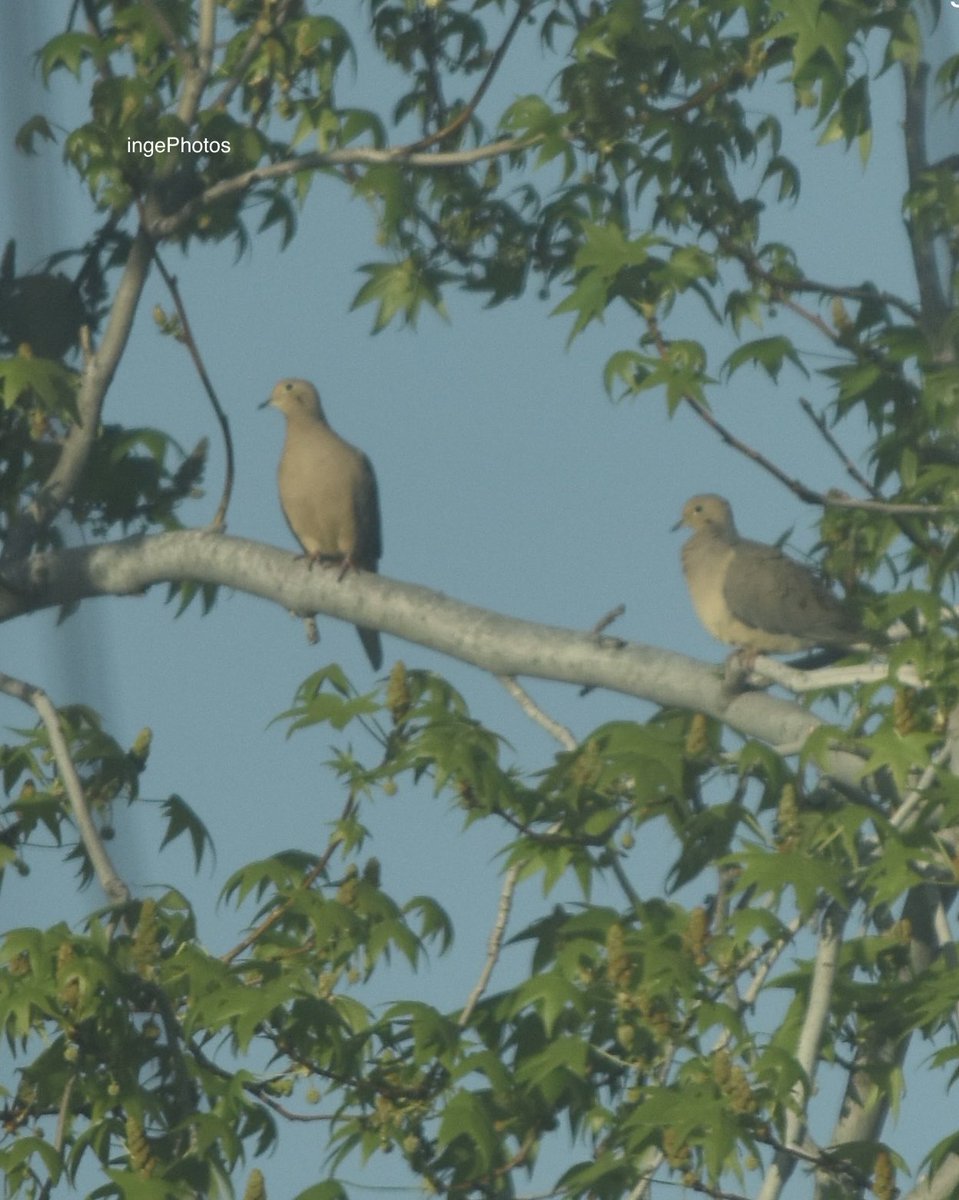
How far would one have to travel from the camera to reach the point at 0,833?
3916 millimetres

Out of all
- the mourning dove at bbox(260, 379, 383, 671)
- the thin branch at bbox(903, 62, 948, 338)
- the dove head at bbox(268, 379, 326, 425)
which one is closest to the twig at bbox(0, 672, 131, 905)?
the thin branch at bbox(903, 62, 948, 338)

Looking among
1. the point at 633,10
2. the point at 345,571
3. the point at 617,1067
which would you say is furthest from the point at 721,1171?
the point at 633,10

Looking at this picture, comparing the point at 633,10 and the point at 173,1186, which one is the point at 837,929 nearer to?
the point at 173,1186

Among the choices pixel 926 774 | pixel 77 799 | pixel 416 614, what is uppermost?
pixel 416 614

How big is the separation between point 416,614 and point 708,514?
10.3ft

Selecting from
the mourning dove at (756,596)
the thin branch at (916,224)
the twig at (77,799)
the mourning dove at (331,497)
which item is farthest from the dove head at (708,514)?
the twig at (77,799)

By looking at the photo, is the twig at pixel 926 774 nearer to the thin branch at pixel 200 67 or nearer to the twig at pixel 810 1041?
the twig at pixel 810 1041

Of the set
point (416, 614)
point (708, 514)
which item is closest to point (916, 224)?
point (416, 614)

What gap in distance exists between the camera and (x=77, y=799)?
382 centimetres

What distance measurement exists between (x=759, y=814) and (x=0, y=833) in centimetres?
155

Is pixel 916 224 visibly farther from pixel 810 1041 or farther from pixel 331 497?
pixel 331 497

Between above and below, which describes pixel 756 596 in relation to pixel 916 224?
above

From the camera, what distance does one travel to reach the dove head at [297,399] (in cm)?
723

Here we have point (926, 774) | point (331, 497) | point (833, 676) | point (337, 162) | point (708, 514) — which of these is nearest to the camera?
point (926, 774)
